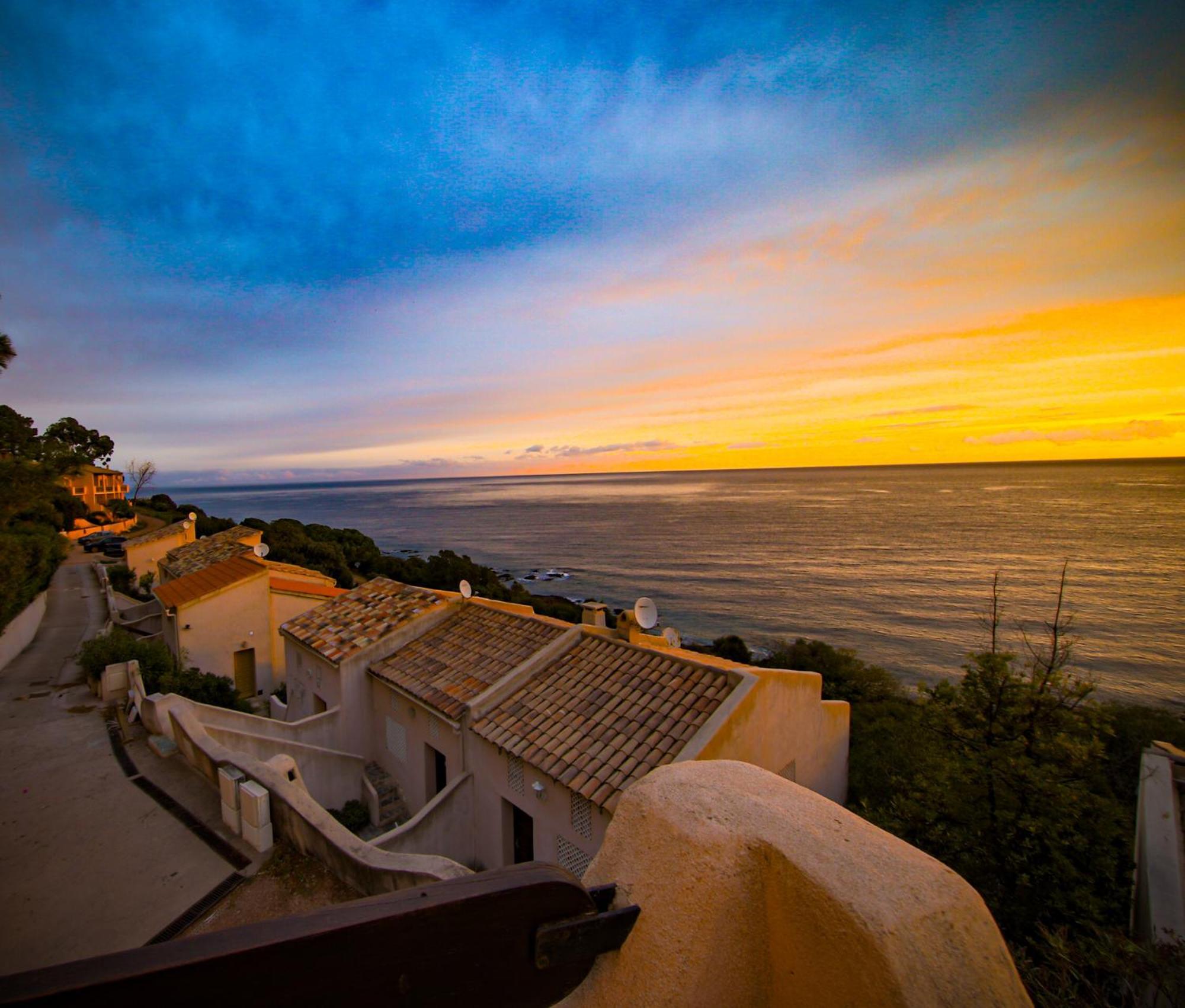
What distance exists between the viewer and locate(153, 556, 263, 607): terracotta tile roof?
19.3 m

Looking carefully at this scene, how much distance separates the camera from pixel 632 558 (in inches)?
2736

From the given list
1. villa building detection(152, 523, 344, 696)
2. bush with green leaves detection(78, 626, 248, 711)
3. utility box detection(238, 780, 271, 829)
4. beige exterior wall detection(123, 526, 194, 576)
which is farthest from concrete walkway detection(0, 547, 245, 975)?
beige exterior wall detection(123, 526, 194, 576)

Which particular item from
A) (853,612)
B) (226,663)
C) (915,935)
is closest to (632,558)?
(853,612)

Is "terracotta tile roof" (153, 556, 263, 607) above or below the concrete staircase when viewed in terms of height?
above

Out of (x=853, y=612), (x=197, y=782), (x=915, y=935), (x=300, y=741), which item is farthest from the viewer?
(x=853, y=612)

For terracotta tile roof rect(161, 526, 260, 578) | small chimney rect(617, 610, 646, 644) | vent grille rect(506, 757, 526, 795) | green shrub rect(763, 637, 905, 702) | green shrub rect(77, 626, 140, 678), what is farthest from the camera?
green shrub rect(763, 637, 905, 702)

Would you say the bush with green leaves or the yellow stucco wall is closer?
the bush with green leaves

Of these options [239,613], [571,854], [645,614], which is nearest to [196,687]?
[239,613]

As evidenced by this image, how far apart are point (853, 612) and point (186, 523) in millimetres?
48715

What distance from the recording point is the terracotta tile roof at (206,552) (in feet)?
83.1

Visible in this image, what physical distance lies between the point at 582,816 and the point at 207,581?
724 inches

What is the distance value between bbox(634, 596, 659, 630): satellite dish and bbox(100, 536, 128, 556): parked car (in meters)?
44.8

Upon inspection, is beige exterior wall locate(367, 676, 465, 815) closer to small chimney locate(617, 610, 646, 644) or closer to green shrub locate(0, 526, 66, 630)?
small chimney locate(617, 610, 646, 644)

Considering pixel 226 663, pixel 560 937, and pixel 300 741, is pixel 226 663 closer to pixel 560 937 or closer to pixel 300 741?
pixel 300 741
